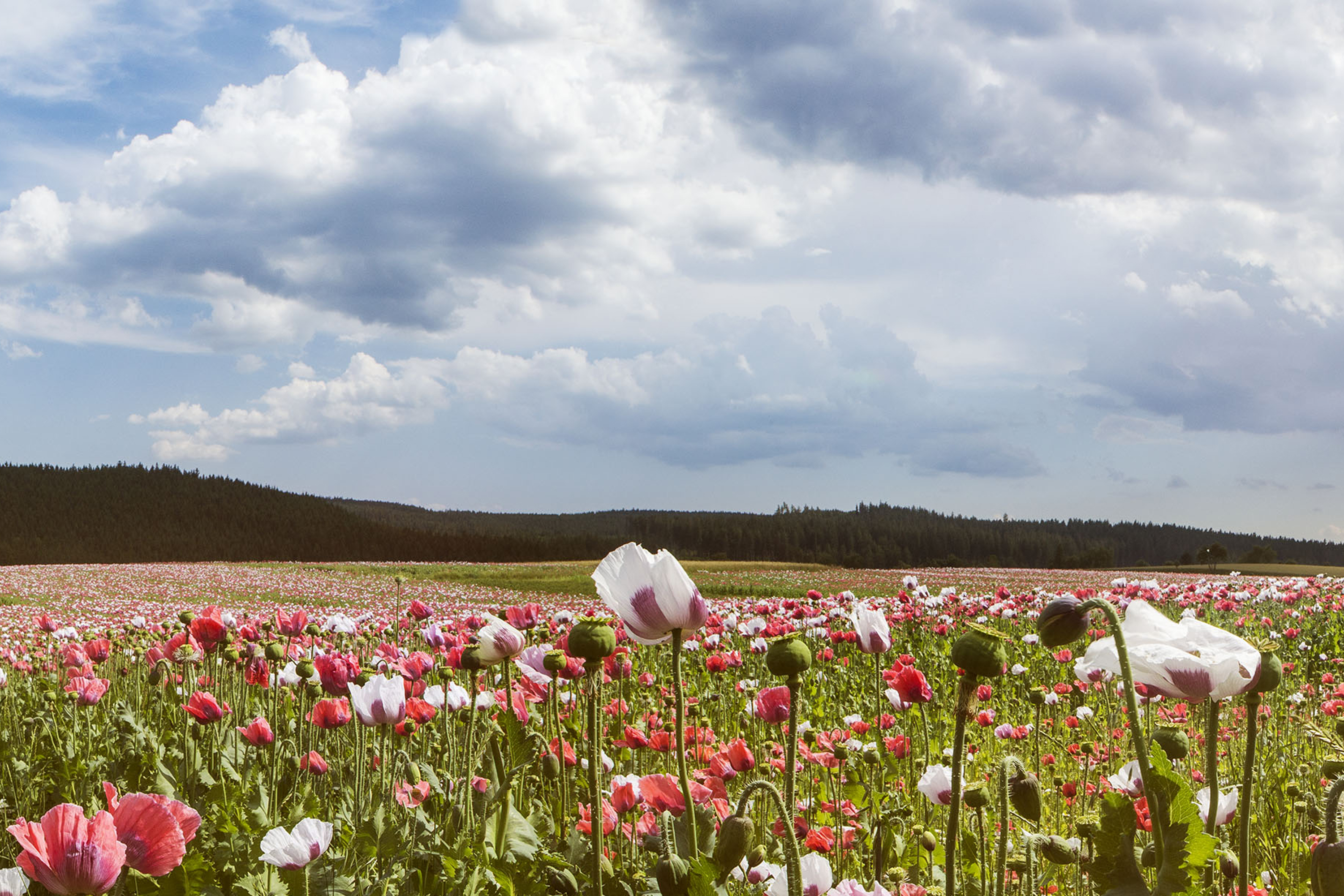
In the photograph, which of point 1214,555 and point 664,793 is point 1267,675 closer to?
point 664,793

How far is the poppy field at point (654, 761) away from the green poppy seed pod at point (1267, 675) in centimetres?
1

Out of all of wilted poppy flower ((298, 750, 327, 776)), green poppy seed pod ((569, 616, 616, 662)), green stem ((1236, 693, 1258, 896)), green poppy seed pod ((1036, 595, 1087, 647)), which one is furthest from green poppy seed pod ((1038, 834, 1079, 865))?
wilted poppy flower ((298, 750, 327, 776))

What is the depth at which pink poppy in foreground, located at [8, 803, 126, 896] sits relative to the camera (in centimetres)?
130

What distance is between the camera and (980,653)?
1367 millimetres

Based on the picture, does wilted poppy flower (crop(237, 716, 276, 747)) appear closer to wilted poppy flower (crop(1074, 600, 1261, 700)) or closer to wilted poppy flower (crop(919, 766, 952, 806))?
wilted poppy flower (crop(919, 766, 952, 806))

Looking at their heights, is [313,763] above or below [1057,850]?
below

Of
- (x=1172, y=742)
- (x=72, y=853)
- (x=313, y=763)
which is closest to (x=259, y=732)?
(x=313, y=763)

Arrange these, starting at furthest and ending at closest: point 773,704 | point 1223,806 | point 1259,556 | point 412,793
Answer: point 1259,556, point 412,793, point 773,704, point 1223,806

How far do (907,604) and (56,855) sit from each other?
867cm

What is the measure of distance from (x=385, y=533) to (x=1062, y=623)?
62.7m

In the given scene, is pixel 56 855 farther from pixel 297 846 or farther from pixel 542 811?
pixel 542 811

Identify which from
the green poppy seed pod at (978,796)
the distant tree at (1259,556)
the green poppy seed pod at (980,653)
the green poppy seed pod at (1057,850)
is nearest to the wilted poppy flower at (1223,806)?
the green poppy seed pod at (1057,850)

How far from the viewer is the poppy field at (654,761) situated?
1.48 meters

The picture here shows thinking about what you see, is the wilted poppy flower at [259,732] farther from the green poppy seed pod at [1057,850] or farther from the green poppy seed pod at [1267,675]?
the green poppy seed pod at [1267,675]
